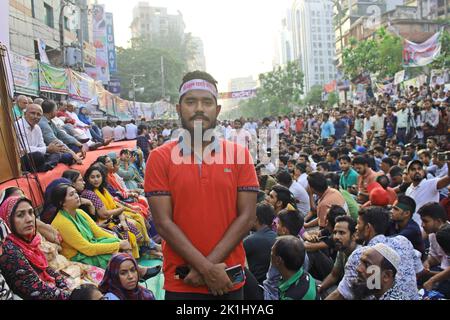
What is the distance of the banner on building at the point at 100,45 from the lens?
2581cm

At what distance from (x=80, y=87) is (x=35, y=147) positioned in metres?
7.99

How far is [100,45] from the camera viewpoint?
92.1ft

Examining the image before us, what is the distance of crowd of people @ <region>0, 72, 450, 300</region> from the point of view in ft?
6.35

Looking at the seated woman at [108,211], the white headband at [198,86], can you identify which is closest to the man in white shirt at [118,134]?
the seated woman at [108,211]

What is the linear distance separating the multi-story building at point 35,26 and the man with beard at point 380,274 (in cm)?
1453

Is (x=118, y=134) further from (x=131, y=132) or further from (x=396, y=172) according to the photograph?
(x=396, y=172)

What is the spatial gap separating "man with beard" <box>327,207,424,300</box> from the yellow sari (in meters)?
2.83

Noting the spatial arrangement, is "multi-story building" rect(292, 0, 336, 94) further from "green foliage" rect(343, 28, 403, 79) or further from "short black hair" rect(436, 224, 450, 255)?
"short black hair" rect(436, 224, 450, 255)

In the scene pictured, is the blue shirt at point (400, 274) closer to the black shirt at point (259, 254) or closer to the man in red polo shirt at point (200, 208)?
the black shirt at point (259, 254)

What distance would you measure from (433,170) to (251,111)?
6623cm

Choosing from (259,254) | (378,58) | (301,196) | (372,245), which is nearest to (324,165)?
(301,196)
